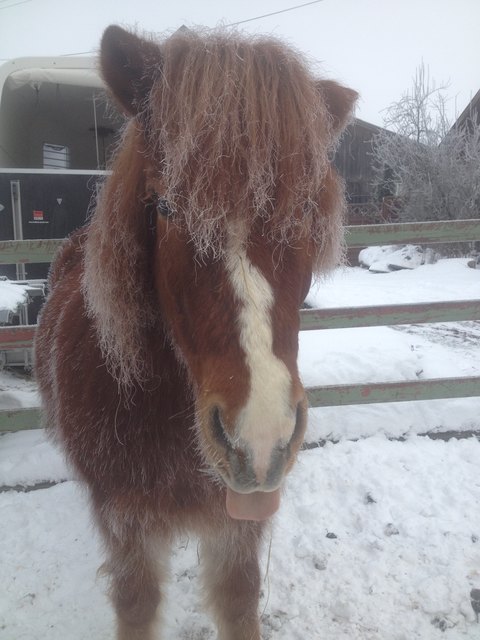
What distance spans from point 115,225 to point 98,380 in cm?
59

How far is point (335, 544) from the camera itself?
244 centimetres

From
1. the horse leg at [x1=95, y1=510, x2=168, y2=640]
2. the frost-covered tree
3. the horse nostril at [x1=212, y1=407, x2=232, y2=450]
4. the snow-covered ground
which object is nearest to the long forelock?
the horse nostril at [x1=212, y1=407, x2=232, y2=450]

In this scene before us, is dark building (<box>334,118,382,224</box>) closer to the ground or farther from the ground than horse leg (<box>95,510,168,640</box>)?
farther from the ground

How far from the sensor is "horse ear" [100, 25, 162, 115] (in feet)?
4.05

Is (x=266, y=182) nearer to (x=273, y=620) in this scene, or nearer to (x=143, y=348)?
(x=143, y=348)

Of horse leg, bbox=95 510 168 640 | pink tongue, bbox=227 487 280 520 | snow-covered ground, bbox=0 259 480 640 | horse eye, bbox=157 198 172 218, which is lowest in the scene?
snow-covered ground, bbox=0 259 480 640

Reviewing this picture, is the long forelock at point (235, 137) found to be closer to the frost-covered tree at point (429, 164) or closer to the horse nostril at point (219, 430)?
the horse nostril at point (219, 430)

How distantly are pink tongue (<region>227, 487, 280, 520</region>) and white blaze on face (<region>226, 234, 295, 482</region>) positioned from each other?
21 cm

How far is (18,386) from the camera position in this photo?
452 cm

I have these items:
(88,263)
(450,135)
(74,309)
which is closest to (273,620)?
(74,309)

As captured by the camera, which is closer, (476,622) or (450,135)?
(476,622)

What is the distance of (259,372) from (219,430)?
0.64 feet

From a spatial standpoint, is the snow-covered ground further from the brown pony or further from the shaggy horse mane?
the shaggy horse mane

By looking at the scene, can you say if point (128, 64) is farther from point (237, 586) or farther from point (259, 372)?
point (237, 586)
